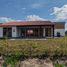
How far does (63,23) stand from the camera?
5762 centimetres

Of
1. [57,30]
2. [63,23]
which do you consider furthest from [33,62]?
[63,23]

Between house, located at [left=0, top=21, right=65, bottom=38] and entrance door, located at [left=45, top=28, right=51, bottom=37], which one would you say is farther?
entrance door, located at [left=45, top=28, right=51, bottom=37]

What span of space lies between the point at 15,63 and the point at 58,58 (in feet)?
6.47

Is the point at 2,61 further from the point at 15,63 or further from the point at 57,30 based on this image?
the point at 57,30

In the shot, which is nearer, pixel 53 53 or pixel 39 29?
pixel 53 53

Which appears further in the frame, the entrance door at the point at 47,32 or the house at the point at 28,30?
the entrance door at the point at 47,32

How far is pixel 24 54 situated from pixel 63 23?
48735mm

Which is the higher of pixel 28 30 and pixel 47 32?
pixel 28 30

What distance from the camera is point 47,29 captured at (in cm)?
4353

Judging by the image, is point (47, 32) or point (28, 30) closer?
point (28, 30)

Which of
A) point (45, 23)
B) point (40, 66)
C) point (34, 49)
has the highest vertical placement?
point (45, 23)

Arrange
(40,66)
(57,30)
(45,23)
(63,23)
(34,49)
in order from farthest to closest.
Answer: (63,23) → (57,30) → (45,23) → (34,49) → (40,66)

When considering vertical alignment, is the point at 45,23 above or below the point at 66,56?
above

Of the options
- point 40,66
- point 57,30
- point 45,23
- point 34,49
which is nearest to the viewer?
point 40,66
